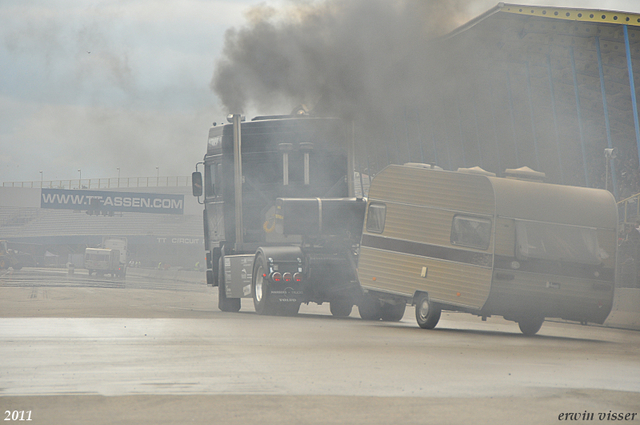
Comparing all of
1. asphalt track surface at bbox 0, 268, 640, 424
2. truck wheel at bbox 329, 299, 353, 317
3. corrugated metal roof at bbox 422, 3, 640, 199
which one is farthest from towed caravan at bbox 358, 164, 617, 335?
corrugated metal roof at bbox 422, 3, 640, 199

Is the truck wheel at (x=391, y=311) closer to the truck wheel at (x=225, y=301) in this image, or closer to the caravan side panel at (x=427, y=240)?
the caravan side panel at (x=427, y=240)

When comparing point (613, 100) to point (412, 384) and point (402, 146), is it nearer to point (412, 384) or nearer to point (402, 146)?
point (402, 146)

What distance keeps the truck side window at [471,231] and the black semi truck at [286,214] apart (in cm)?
362

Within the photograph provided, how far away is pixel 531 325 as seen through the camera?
623 inches

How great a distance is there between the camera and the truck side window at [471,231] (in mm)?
14508

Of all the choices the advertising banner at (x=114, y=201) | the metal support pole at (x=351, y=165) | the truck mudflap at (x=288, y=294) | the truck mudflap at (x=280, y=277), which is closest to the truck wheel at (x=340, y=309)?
the truck mudflap at (x=280, y=277)

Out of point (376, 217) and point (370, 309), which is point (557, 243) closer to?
point (376, 217)

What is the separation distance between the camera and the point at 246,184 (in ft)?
64.7

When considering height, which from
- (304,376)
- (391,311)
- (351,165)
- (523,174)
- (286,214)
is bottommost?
(391,311)

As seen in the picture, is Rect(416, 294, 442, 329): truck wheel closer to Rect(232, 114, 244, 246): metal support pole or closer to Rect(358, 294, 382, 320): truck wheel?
Rect(358, 294, 382, 320): truck wheel

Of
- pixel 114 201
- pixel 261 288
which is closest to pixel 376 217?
pixel 261 288

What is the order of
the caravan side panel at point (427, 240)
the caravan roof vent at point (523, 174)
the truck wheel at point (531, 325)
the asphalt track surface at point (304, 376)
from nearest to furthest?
the asphalt track surface at point (304, 376) < the caravan side panel at point (427, 240) < the caravan roof vent at point (523, 174) < the truck wheel at point (531, 325)

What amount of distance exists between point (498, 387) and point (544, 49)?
2930 centimetres

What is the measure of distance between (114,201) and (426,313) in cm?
7890
